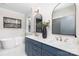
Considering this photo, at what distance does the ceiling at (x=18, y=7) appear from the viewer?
1.65 meters

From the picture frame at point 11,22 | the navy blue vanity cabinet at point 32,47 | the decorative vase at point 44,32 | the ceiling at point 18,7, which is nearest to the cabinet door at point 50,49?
the navy blue vanity cabinet at point 32,47

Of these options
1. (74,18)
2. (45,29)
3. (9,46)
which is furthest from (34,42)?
(74,18)

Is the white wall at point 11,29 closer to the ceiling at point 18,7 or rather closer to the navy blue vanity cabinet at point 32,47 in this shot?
the ceiling at point 18,7

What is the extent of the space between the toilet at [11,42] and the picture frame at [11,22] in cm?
23

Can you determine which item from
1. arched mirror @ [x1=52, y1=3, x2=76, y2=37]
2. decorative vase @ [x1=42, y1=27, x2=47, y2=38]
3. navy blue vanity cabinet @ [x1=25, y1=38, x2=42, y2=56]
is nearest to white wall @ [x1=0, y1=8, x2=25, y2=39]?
navy blue vanity cabinet @ [x1=25, y1=38, x2=42, y2=56]

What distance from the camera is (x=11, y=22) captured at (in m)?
1.68

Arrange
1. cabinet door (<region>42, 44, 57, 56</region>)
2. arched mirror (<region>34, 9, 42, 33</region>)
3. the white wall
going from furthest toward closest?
1. arched mirror (<region>34, 9, 42, 33</region>)
2. the white wall
3. cabinet door (<region>42, 44, 57, 56</region>)

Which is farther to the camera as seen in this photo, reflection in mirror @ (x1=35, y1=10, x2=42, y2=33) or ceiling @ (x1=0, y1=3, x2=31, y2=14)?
reflection in mirror @ (x1=35, y1=10, x2=42, y2=33)

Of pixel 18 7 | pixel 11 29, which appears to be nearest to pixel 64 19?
pixel 18 7

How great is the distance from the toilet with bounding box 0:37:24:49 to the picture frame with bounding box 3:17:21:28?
0.23 m

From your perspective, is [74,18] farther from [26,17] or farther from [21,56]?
[21,56]

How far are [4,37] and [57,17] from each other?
1.04 metres

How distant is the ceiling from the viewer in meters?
1.65

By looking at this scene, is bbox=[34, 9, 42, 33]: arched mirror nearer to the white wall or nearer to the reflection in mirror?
the reflection in mirror
